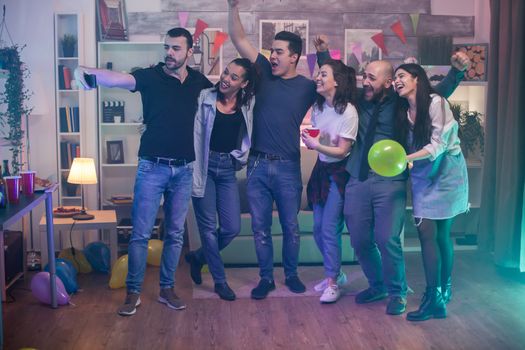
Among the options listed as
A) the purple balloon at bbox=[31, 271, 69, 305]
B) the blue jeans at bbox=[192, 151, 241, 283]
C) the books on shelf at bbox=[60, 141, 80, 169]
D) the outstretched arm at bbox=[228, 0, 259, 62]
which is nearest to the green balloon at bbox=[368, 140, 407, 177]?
the blue jeans at bbox=[192, 151, 241, 283]

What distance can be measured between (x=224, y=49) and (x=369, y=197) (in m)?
2.74

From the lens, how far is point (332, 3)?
6336mm

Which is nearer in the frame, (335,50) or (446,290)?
(446,290)

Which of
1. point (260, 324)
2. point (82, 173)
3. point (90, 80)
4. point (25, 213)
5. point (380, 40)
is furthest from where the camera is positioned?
point (380, 40)

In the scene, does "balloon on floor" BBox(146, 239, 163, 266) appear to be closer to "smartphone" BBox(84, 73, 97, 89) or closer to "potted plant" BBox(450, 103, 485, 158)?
"smartphone" BBox(84, 73, 97, 89)

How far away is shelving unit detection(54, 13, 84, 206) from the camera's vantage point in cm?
589

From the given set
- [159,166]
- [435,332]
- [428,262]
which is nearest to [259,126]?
[159,166]

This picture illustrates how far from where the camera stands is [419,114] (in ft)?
12.7

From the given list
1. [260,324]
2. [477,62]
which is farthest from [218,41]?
[260,324]

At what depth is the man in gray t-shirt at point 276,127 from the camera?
4.20m

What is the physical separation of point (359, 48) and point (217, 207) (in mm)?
2711

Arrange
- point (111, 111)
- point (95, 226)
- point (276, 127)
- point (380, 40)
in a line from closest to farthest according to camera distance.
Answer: point (276, 127) → point (95, 226) → point (111, 111) → point (380, 40)

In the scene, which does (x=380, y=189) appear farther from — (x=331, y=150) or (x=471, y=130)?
(x=471, y=130)

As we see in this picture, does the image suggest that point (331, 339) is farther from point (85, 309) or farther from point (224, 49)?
point (224, 49)
